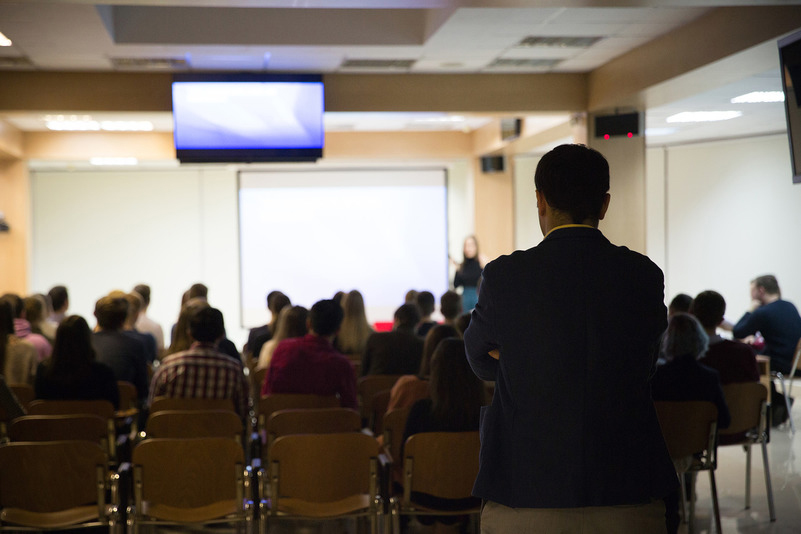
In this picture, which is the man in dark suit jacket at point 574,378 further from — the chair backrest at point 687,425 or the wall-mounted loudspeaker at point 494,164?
Answer: the wall-mounted loudspeaker at point 494,164

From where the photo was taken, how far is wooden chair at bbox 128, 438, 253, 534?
329 centimetres

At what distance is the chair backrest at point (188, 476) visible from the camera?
3287 millimetres

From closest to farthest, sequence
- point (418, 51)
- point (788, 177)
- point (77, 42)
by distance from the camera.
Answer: point (77, 42), point (418, 51), point (788, 177)

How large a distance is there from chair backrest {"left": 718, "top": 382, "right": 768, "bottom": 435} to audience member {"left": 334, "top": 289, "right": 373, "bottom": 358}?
2826 mm

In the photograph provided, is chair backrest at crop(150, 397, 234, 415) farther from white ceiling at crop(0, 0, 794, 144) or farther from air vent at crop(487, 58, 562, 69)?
air vent at crop(487, 58, 562, 69)

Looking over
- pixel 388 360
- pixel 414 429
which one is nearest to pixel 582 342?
pixel 414 429

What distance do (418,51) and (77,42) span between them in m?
2.87

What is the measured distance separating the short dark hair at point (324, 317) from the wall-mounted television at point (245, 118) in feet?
11.4

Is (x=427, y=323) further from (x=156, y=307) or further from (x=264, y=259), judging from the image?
(x=156, y=307)

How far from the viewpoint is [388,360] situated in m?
5.35

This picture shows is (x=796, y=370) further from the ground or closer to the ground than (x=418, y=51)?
closer to the ground

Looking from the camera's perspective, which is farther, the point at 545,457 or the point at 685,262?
the point at 685,262

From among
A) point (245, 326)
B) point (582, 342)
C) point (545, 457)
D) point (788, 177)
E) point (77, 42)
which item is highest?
point (77, 42)

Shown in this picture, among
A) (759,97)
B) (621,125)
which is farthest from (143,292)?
(759,97)
